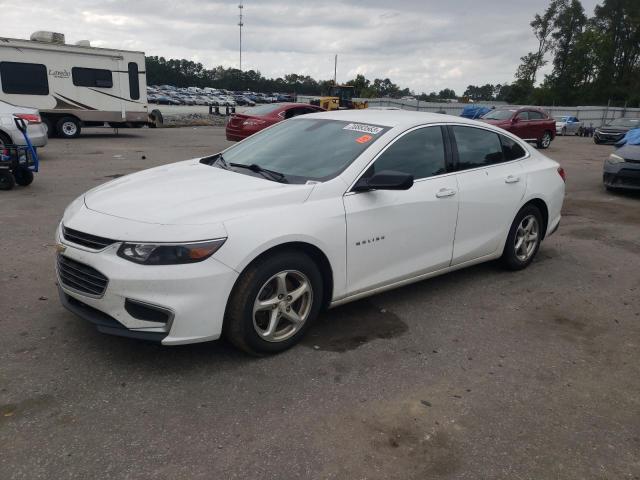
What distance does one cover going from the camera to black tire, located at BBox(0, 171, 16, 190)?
857 centimetres

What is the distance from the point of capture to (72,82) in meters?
17.8

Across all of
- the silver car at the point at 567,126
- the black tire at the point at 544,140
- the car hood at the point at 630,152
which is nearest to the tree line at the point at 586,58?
the silver car at the point at 567,126

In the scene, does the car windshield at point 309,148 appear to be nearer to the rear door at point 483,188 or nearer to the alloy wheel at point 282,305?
the alloy wheel at point 282,305

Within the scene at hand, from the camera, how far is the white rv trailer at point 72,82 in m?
16.8

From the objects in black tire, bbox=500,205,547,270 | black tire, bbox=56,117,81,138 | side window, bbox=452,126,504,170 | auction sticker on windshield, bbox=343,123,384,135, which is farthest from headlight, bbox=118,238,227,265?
black tire, bbox=56,117,81,138

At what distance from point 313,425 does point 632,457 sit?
1653mm

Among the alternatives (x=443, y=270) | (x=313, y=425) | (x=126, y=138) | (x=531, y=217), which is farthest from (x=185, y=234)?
(x=126, y=138)

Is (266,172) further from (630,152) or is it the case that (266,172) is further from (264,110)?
(264,110)

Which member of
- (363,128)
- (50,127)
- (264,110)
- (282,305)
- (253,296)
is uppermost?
(363,128)

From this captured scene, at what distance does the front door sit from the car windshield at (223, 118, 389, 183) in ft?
0.71

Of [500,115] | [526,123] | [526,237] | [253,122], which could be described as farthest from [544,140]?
[526,237]

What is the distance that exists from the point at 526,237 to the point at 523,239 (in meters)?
0.06

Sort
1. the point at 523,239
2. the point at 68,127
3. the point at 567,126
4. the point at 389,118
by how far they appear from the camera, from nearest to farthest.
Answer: the point at 389,118, the point at 523,239, the point at 68,127, the point at 567,126

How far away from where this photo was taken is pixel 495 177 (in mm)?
4859
